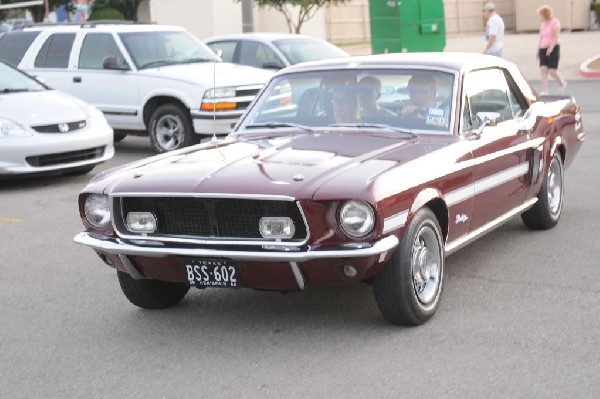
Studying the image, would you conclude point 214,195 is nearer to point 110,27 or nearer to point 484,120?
point 484,120

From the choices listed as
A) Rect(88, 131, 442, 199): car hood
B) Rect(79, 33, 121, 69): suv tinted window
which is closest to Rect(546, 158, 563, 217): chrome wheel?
Rect(88, 131, 442, 199): car hood

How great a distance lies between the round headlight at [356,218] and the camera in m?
5.74

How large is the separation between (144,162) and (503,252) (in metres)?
2.84

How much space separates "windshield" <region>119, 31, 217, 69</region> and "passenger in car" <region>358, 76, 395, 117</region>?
8245mm

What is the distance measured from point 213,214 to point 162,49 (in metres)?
9.95

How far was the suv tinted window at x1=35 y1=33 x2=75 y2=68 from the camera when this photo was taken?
15.8m

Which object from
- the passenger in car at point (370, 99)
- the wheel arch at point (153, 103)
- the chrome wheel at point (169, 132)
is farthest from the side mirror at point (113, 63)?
the passenger in car at point (370, 99)

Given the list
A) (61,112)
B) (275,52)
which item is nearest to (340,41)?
(275,52)

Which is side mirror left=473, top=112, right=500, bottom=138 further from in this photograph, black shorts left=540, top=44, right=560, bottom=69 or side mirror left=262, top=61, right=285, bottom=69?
black shorts left=540, top=44, right=560, bottom=69

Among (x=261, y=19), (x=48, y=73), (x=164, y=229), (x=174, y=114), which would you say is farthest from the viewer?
(x=261, y=19)

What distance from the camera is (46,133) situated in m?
12.2

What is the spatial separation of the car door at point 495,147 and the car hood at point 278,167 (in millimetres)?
543

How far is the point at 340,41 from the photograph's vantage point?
50344 millimetres

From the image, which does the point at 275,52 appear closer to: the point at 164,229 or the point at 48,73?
the point at 48,73
